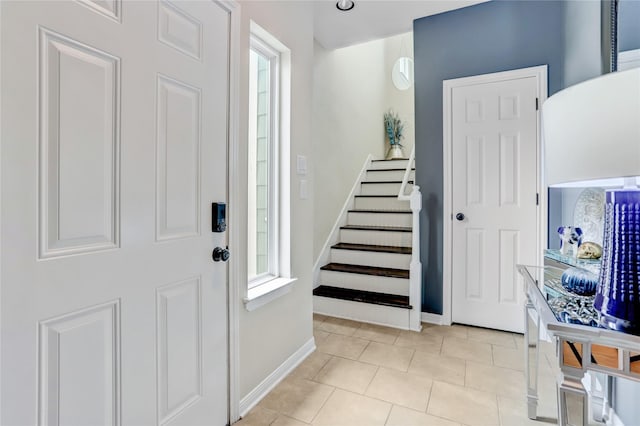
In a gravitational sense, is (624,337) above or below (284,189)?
below

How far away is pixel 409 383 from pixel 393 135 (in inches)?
170

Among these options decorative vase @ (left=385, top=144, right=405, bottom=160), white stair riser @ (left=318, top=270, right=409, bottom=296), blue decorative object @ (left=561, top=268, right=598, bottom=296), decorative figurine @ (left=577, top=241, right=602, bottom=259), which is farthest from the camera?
decorative vase @ (left=385, top=144, right=405, bottom=160)

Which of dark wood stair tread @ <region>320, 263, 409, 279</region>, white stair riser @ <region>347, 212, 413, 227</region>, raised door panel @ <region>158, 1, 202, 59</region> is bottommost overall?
dark wood stair tread @ <region>320, 263, 409, 279</region>

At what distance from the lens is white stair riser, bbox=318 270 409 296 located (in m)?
2.99

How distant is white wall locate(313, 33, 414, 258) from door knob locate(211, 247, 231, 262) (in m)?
1.92

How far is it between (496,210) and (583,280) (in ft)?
5.44

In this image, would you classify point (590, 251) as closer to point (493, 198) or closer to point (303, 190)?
point (493, 198)

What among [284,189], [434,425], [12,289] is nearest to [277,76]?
[284,189]

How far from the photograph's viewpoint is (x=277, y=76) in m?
2.08

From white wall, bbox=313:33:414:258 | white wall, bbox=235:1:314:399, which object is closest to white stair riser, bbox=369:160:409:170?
white wall, bbox=313:33:414:258

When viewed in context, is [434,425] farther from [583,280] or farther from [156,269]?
[156,269]

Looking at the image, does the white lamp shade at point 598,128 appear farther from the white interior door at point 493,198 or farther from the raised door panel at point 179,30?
the white interior door at point 493,198

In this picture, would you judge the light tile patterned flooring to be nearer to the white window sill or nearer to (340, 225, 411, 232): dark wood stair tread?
the white window sill

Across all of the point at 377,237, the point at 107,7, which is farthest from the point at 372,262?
the point at 107,7
